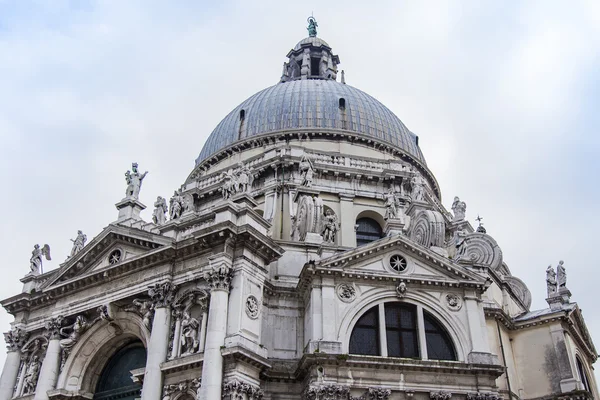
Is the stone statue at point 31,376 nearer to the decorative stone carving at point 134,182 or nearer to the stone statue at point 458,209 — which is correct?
the decorative stone carving at point 134,182

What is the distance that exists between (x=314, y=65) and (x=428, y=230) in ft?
79.7

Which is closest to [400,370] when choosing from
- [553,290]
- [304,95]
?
[553,290]

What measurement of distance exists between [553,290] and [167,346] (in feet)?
61.5

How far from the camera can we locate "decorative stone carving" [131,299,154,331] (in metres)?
24.5

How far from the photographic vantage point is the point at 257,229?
24797 millimetres

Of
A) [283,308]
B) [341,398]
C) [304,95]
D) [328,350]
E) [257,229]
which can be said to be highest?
[304,95]

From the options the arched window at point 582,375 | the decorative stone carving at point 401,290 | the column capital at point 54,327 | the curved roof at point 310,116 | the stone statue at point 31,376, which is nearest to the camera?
the decorative stone carving at point 401,290

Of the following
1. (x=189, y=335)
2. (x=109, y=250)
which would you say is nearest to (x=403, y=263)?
(x=189, y=335)

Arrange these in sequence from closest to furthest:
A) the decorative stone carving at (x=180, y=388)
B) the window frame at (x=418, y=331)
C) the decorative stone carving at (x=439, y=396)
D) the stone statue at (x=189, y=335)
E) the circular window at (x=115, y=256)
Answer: the decorative stone carving at (x=180, y=388)
the decorative stone carving at (x=439, y=396)
the stone statue at (x=189, y=335)
the window frame at (x=418, y=331)
the circular window at (x=115, y=256)

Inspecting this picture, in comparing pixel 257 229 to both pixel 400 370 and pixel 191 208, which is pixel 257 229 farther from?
pixel 191 208

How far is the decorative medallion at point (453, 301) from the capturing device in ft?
80.4

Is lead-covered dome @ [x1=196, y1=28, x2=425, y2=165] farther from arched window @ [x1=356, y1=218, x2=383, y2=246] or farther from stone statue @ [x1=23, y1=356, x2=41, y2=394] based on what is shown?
stone statue @ [x1=23, y1=356, x2=41, y2=394]

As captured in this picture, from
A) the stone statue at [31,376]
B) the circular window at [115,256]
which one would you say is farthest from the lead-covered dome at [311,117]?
the stone statue at [31,376]

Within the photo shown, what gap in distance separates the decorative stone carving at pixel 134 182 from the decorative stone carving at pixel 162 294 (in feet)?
21.2
